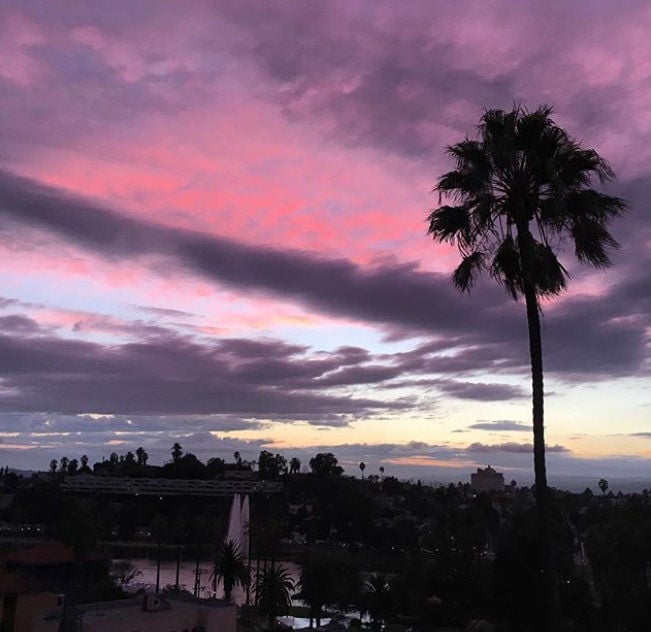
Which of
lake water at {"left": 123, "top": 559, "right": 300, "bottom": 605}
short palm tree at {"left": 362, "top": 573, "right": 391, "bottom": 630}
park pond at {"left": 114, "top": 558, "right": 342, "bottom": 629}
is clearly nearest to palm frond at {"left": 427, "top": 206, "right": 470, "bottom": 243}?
short palm tree at {"left": 362, "top": 573, "right": 391, "bottom": 630}

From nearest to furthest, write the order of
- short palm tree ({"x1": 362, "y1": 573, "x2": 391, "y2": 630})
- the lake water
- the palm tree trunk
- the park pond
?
the palm tree trunk
short palm tree ({"x1": 362, "y1": 573, "x2": 391, "y2": 630})
the park pond
the lake water

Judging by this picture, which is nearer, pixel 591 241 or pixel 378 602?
pixel 591 241

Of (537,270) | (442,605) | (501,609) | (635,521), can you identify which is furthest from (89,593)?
(635,521)

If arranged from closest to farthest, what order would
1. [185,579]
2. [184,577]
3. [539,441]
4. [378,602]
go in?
[539,441], [378,602], [185,579], [184,577]

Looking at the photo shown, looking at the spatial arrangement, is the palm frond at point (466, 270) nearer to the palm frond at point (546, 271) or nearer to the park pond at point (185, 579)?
the palm frond at point (546, 271)

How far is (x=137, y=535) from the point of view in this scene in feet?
650

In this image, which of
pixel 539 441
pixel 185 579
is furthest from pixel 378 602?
pixel 185 579

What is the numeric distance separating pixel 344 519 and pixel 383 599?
114667mm

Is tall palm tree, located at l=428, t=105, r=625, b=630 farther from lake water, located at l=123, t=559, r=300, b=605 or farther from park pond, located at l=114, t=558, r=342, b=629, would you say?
lake water, located at l=123, t=559, r=300, b=605

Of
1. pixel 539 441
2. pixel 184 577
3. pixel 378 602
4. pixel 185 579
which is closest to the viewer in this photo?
pixel 539 441

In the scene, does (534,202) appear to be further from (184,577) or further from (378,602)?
(184,577)

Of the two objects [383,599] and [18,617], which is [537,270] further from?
[383,599]

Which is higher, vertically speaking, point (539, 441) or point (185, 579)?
point (539, 441)

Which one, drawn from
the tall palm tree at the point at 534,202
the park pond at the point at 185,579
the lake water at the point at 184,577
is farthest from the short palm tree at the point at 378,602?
the tall palm tree at the point at 534,202
